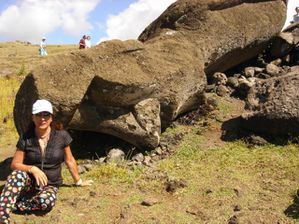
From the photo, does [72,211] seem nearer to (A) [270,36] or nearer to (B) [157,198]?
(B) [157,198]

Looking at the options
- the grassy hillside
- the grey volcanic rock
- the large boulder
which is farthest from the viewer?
the grey volcanic rock

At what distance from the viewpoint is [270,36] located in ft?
37.2

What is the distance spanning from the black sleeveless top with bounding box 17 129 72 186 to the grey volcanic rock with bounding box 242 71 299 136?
3.84 metres

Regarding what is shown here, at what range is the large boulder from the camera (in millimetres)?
7145

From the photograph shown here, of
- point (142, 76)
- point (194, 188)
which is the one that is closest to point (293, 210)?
point (194, 188)

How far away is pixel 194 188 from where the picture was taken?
6.53 meters

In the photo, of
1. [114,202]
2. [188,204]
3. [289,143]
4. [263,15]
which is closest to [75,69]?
[114,202]

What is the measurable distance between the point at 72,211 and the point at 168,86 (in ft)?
10.8

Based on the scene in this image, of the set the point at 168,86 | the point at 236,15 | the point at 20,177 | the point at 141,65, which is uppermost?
the point at 236,15

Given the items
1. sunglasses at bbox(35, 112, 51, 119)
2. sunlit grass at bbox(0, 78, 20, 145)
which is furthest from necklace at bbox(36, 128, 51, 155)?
sunlit grass at bbox(0, 78, 20, 145)

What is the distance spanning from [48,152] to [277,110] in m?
4.28

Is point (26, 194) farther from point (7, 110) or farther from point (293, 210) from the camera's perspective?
point (7, 110)

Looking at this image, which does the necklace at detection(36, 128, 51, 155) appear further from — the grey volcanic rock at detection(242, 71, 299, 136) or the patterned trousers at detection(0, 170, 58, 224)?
the grey volcanic rock at detection(242, 71, 299, 136)

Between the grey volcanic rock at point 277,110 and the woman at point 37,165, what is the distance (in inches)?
151
